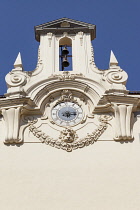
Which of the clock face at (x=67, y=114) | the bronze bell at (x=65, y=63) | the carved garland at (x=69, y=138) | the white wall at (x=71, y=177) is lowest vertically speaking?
the white wall at (x=71, y=177)

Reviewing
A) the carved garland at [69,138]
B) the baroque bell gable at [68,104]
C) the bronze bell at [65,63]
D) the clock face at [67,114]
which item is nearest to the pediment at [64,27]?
the bronze bell at [65,63]

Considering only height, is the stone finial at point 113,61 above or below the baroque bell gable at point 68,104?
above

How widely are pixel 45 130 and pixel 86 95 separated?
1715 millimetres

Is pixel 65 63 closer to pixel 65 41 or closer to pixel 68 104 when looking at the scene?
pixel 65 41

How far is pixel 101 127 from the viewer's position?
13828 mm

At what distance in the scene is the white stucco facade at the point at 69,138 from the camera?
12.4m

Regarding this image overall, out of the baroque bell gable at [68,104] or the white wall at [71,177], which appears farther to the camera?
the baroque bell gable at [68,104]

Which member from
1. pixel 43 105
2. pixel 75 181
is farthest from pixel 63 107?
pixel 75 181

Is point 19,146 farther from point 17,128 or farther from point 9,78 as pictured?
point 9,78

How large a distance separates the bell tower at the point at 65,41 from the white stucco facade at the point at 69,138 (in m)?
0.06

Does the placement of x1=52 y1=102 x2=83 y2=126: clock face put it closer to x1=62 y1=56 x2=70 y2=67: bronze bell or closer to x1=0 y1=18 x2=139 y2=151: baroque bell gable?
x1=0 y1=18 x2=139 y2=151: baroque bell gable

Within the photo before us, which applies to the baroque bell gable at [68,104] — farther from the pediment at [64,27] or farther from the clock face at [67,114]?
the pediment at [64,27]

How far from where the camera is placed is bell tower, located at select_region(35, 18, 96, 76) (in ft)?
52.5

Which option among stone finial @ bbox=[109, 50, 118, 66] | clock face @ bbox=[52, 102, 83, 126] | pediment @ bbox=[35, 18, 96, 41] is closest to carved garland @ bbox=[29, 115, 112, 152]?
clock face @ bbox=[52, 102, 83, 126]
